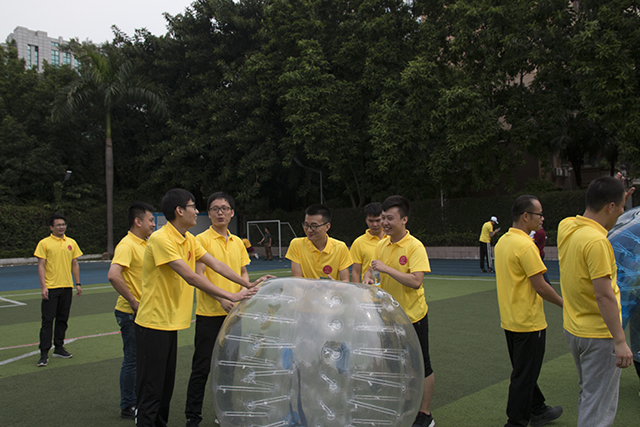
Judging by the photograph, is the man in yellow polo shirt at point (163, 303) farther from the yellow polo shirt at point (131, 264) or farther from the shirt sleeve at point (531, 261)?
the shirt sleeve at point (531, 261)

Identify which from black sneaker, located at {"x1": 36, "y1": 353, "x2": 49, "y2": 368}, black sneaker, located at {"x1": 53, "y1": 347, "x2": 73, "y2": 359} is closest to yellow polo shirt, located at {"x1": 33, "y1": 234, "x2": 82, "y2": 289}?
black sneaker, located at {"x1": 53, "y1": 347, "x2": 73, "y2": 359}

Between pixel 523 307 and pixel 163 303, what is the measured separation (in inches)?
103

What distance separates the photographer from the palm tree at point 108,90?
958 inches

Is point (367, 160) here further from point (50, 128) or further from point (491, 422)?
point (491, 422)

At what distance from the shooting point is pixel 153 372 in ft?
11.5

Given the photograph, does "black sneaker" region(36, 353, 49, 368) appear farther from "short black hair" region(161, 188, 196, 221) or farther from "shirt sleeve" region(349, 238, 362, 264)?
"shirt sleeve" region(349, 238, 362, 264)

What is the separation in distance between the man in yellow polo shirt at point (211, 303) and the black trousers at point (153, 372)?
372 mm

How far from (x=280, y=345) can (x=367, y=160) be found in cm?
2210

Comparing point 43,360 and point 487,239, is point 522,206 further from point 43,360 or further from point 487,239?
point 487,239

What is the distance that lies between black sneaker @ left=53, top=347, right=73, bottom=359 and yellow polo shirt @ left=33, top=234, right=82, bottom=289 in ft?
2.62

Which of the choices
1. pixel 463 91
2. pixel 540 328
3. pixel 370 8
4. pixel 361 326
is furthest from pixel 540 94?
pixel 361 326

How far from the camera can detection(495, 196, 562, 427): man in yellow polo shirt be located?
141 inches

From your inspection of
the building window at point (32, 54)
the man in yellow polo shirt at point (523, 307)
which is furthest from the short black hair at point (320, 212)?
the building window at point (32, 54)

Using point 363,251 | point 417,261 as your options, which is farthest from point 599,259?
point 363,251
